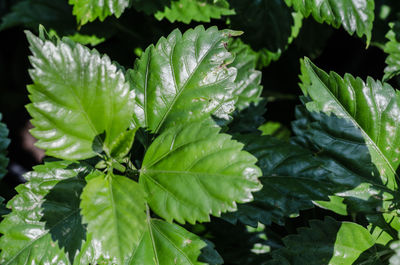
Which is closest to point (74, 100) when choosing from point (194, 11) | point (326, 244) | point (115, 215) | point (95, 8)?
point (115, 215)

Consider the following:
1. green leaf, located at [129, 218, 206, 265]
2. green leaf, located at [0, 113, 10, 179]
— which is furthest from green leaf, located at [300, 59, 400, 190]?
green leaf, located at [0, 113, 10, 179]

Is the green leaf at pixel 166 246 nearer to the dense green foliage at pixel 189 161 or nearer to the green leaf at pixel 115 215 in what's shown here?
the dense green foliage at pixel 189 161

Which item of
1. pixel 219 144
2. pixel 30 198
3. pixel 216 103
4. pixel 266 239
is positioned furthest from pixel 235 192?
pixel 266 239

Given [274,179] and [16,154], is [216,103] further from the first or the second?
[16,154]

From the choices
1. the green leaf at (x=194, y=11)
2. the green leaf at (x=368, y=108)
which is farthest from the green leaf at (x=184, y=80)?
the green leaf at (x=194, y=11)

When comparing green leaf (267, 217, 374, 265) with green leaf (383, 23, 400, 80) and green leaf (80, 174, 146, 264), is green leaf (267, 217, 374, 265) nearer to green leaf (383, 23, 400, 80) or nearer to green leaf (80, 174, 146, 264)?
green leaf (80, 174, 146, 264)

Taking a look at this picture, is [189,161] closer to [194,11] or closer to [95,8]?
[95,8]
